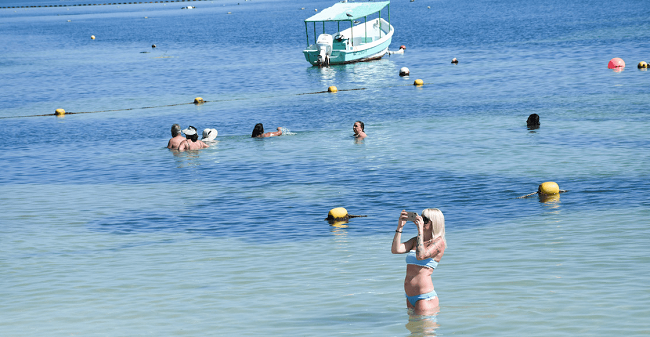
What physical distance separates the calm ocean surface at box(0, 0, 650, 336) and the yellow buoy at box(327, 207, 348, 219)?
1.00ft

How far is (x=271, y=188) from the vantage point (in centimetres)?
2234

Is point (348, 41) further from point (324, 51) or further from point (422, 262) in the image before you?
point (422, 262)

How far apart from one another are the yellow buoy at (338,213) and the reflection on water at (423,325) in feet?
23.4

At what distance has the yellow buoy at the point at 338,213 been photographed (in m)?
18.1

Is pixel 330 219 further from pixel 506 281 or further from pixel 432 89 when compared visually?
pixel 432 89

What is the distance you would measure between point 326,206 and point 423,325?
911 cm

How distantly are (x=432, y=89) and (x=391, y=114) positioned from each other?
885cm

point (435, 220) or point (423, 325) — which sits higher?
point (435, 220)

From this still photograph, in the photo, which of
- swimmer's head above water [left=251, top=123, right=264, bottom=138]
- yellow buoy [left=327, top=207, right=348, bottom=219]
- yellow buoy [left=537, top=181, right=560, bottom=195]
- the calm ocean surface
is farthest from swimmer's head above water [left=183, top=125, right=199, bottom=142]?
yellow buoy [left=537, top=181, right=560, bottom=195]

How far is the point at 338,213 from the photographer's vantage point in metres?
18.1

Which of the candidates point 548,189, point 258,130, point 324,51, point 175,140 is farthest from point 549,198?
point 324,51

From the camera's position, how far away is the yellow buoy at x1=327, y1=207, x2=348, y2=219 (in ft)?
59.5

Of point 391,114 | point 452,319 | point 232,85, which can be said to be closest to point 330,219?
point 452,319

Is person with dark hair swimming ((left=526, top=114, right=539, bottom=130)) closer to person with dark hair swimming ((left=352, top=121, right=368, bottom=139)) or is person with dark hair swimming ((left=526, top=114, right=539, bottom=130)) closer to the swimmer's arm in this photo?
person with dark hair swimming ((left=352, top=121, right=368, bottom=139))
